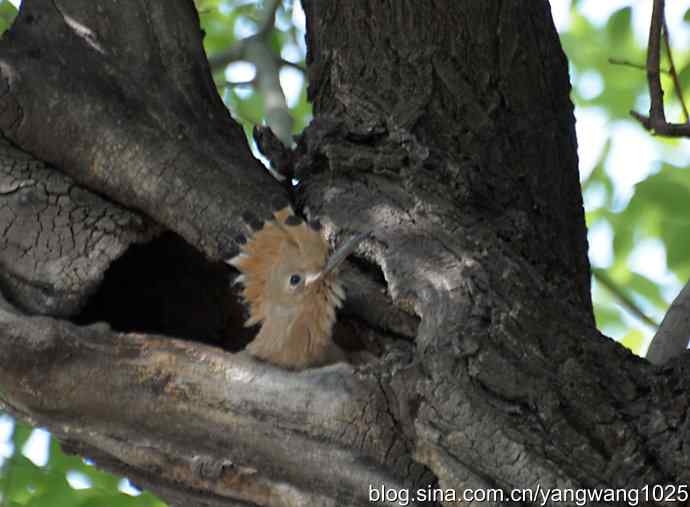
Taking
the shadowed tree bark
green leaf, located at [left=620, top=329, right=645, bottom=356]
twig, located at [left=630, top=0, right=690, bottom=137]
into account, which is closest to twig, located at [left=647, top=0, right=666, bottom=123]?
twig, located at [left=630, top=0, right=690, bottom=137]

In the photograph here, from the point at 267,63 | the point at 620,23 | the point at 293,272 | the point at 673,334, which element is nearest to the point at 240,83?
the point at 267,63

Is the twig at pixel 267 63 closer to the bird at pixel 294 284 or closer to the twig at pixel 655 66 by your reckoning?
the bird at pixel 294 284

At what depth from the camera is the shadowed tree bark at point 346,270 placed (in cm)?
300

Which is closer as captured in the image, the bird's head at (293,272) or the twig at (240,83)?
the bird's head at (293,272)

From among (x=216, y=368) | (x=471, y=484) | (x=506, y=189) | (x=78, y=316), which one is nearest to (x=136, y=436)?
(x=216, y=368)

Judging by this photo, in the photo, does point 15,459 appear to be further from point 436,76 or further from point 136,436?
point 436,76

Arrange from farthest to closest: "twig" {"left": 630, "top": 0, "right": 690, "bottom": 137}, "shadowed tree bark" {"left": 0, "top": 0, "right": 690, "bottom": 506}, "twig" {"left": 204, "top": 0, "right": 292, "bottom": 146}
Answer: "twig" {"left": 204, "top": 0, "right": 292, "bottom": 146}
"twig" {"left": 630, "top": 0, "right": 690, "bottom": 137}
"shadowed tree bark" {"left": 0, "top": 0, "right": 690, "bottom": 506}

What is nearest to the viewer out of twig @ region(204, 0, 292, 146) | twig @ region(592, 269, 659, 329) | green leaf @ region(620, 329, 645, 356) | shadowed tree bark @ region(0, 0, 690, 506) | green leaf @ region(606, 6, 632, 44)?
shadowed tree bark @ region(0, 0, 690, 506)

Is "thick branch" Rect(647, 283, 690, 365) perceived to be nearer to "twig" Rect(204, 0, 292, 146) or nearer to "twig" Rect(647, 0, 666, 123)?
"twig" Rect(647, 0, 666, 123)

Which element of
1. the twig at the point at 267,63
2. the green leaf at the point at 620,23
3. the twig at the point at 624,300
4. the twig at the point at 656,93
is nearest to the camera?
the twig at the point at 656,93

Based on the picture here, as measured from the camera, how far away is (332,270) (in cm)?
353

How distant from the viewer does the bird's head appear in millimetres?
3545

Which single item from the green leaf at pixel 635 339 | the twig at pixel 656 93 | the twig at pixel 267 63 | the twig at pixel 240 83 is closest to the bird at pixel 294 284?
the twig at pixel 656 93

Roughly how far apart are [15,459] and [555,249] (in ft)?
7.64
